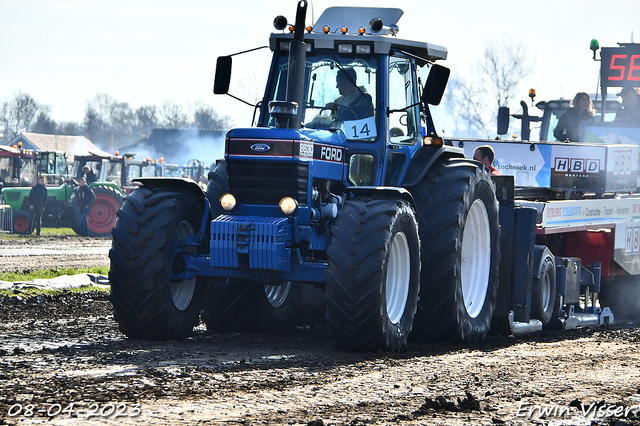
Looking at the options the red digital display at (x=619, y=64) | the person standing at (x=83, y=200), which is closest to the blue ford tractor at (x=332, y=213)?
the red digital display at (x=619, y=64)

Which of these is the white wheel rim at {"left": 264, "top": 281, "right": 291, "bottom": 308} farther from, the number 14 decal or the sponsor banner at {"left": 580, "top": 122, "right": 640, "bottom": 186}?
the sponsor banner at {"left": 580, "top": 122, "right": 640, "bottom": 186}

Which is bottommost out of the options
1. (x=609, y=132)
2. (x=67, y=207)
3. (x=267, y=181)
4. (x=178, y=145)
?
(x=67, y=207)

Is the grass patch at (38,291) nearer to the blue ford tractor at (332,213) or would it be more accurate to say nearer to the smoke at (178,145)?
the blue ford tractor at (332,213)

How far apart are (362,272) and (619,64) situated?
33.0ft

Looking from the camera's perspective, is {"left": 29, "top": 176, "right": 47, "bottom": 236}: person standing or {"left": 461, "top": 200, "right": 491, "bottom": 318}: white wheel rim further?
{"left": 29, "top": 176, "right": 47, "bottom": 236}: person standing

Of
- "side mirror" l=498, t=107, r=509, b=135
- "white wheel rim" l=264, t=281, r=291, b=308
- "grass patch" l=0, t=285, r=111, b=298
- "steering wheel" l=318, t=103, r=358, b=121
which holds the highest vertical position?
"side mirror" l=498, t=107, r=509, b=135

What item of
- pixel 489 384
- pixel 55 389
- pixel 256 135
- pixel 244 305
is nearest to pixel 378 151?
pixel 256 135

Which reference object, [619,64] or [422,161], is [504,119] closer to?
[619,64]

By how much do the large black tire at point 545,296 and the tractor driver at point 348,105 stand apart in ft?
9.21

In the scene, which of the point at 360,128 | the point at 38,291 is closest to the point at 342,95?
the point at 360,128

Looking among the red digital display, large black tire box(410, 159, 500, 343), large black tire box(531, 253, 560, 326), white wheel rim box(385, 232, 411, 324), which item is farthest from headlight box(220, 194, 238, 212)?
the red digital display

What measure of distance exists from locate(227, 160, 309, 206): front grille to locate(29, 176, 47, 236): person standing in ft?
63.8

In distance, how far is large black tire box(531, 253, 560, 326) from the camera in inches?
379

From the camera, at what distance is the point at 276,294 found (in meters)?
9.18
